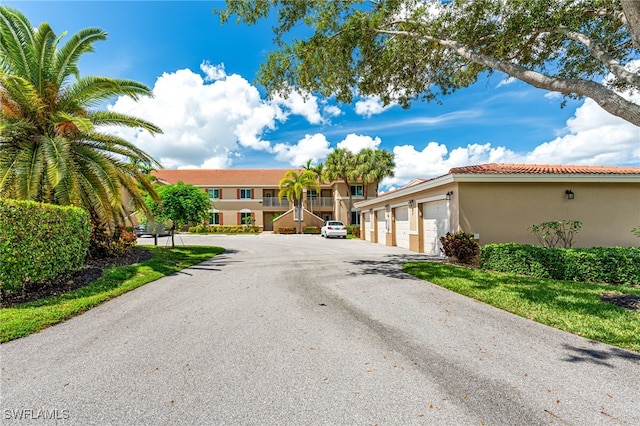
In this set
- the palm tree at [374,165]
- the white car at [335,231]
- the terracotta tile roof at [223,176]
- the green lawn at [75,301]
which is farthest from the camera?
the terracotta tile roof at [223,176]

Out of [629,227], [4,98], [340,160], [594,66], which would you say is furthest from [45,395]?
[340,160]

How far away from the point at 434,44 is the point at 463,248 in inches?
261

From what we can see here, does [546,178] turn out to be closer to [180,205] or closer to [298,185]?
[180,205]

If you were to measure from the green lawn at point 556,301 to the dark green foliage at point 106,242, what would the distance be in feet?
33.6

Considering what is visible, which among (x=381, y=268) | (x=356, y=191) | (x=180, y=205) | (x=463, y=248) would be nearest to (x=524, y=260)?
(x=463, y=248)

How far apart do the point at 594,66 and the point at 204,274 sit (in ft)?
43.5

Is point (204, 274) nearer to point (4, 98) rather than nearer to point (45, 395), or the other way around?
point (45, 395)

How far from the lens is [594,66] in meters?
9.13

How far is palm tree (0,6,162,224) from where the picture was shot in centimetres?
816

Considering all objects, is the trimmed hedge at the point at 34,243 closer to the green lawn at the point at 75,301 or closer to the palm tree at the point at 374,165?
the green lawn at the point at 75,301

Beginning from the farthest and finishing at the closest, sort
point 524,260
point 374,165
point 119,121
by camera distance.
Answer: point 374,165, point 119,121, point 524,260

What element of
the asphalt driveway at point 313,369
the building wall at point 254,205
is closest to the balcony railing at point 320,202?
the building wall at point 254,205

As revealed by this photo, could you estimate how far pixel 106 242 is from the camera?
10562mm
